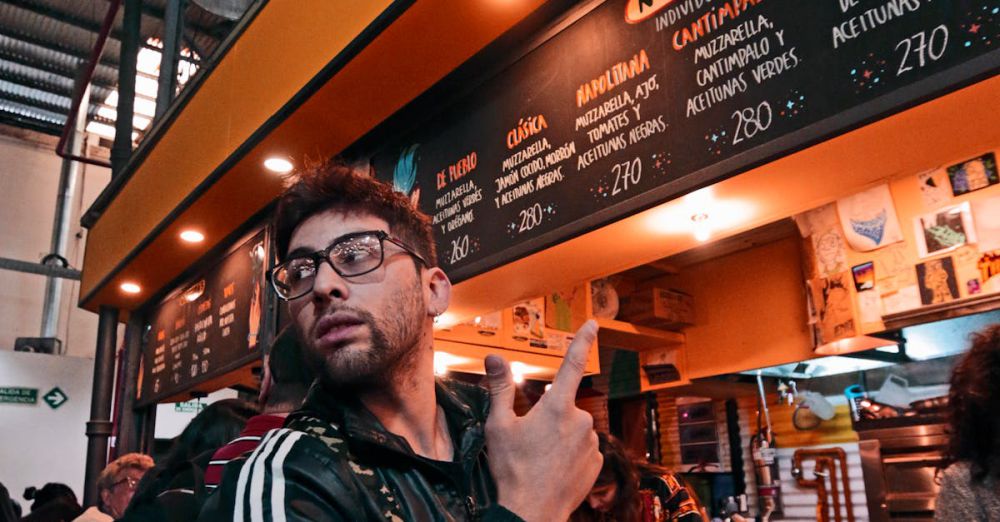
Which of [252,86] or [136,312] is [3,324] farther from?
[252,86]

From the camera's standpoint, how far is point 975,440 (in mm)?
2057

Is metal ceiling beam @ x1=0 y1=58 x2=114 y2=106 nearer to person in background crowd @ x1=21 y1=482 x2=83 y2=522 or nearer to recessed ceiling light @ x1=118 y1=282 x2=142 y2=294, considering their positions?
recessed ceiling light @ x1=118 y1=282 x2=142 y2=294

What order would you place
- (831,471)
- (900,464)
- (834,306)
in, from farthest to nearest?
1. (831,471)
2. (900,464)
3. (834,306)

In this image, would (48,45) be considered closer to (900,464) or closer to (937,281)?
(937,281)

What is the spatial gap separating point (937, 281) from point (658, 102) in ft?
8.50

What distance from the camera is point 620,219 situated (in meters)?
2.22

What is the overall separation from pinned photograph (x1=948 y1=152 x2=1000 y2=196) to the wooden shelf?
7.59ft

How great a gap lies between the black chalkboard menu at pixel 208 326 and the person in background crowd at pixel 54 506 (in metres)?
0.86

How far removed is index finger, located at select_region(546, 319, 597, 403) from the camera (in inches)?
43.7

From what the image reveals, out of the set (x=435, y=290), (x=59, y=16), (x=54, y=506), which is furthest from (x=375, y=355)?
(x=59, y=16)

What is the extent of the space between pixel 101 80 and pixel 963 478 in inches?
472

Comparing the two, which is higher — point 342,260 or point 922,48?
point 922,48

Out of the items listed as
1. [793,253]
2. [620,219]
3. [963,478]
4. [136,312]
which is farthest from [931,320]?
[136,312]

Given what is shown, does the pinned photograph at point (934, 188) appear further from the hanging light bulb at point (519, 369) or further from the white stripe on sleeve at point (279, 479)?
the white stripe on sleeve at point (279, 479)
